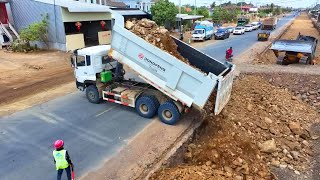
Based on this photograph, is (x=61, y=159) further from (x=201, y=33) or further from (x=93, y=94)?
(x=201, y=33)

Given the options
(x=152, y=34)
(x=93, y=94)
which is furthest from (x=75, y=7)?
(x=152, y=34)

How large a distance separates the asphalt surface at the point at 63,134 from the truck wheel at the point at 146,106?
23 cm

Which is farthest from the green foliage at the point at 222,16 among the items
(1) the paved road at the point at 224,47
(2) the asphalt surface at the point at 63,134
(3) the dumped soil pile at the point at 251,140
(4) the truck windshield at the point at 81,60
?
(4) the truck windshield at the point at 81,60

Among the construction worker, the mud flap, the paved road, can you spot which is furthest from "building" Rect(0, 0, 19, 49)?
the construction worker

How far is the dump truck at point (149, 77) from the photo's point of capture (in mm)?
9133

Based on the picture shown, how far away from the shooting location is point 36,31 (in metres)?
24.2

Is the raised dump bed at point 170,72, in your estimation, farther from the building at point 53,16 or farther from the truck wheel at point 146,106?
the building at point 53,16

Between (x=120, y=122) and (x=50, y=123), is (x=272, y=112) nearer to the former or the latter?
(x=120, y=122)

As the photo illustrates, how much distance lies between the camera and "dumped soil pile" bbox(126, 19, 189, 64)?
33.6ft

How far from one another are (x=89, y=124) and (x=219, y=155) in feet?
16.2

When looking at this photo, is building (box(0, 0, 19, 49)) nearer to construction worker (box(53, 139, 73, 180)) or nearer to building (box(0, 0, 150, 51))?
building (box(0, 0, 150, 51))

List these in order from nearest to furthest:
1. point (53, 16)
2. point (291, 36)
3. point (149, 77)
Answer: point (149, 77) < point (53, 16) < point (291, 36)

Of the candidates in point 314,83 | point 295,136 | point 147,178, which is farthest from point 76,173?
point 314,83

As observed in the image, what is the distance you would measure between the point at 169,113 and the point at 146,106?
1002mm
